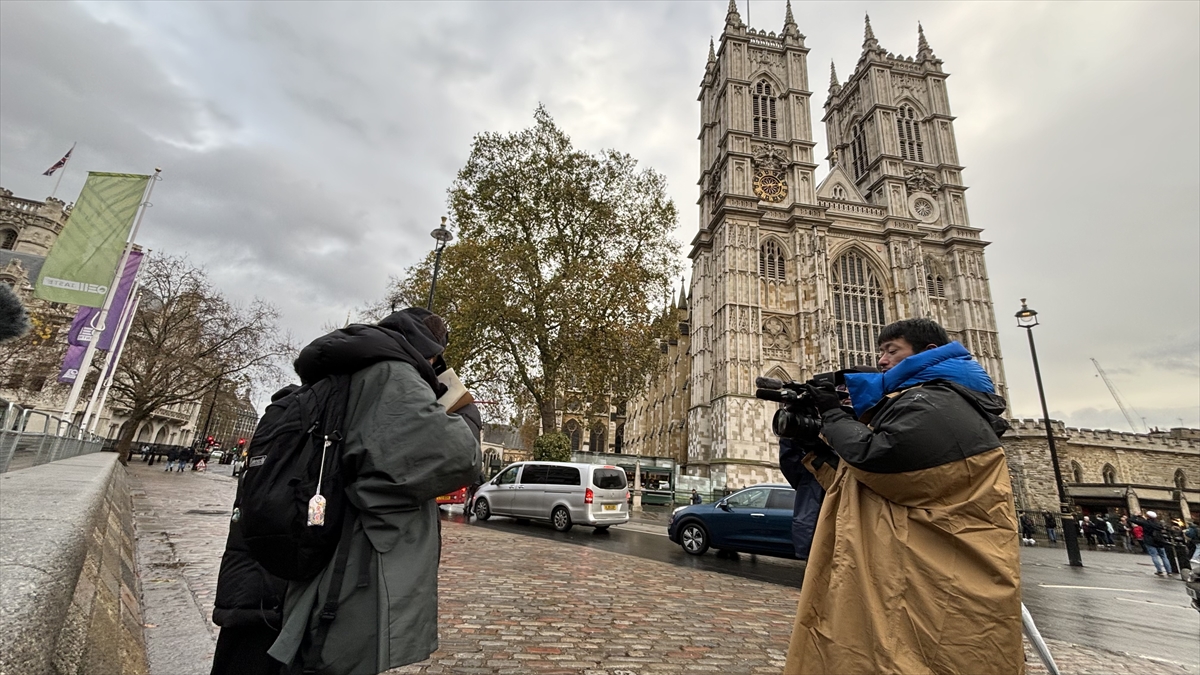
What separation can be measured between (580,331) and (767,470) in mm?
18745

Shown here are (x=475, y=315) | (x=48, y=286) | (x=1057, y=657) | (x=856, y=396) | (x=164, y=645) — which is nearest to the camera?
(x=856, y=396)

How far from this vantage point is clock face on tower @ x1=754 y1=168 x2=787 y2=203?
138 feet

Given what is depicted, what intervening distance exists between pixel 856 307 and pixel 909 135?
61.5 ft

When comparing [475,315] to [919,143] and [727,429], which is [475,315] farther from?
[919,143]

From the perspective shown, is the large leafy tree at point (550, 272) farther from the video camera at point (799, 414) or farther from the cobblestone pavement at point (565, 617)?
the video camera at point (799, 414)

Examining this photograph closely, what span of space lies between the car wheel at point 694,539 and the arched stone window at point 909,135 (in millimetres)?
47816

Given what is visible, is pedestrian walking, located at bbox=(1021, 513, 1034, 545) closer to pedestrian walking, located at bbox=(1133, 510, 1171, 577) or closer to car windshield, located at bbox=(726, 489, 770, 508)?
pedestrian walking, located at bbox=(1133, 510, 1171, 577)

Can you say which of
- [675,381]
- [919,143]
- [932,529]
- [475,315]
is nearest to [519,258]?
[475,315]

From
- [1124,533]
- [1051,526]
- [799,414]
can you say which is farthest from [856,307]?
[799,414]

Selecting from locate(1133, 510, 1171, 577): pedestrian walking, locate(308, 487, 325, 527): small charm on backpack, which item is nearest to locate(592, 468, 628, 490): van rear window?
locate(308, 487, 325, 527): small charm on backpack

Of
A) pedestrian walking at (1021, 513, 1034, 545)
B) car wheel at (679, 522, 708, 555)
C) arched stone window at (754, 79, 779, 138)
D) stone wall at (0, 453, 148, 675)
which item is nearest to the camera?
stone wall at (0, 453, 148, 675)

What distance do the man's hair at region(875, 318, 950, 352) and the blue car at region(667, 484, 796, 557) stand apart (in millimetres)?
7566

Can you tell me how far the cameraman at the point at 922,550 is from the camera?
69.5 inches

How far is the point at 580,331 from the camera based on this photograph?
21125 millimetres
